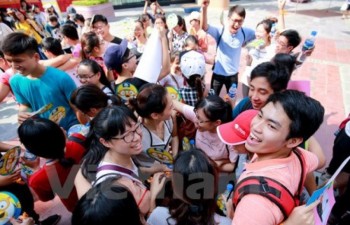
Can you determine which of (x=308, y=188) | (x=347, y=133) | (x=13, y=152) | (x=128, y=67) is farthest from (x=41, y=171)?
(x=347, y=133)

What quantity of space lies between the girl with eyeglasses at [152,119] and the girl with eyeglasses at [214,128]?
261 mm

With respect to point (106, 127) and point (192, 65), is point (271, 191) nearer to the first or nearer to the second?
point (106, 127)

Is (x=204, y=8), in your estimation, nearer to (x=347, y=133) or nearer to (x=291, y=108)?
(x=347, y=133)

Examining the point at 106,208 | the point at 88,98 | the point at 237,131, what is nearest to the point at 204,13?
the point at 88,98

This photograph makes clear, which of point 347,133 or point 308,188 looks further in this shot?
point 347,133

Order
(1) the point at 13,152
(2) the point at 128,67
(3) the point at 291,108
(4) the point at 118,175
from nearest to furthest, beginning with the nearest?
(3) the point at 291,108
(4) the point at 118,175
(1) the point at 13,152
(2) the point at 128,67

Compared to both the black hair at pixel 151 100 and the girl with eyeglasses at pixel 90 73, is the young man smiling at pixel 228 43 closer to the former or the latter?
the girl with eyeglasses at pixel 90 73

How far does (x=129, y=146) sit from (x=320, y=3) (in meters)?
16.6

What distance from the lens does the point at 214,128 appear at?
2.13 m

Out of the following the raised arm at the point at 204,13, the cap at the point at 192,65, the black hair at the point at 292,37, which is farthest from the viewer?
the raised arm at the point at 204,13

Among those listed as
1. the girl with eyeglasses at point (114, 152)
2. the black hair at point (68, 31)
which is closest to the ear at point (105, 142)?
the girl with eyeglasses at point (114, 152)

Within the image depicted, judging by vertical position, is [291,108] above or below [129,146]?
above

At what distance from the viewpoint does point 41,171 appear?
176 cm

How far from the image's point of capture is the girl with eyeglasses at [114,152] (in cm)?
154
